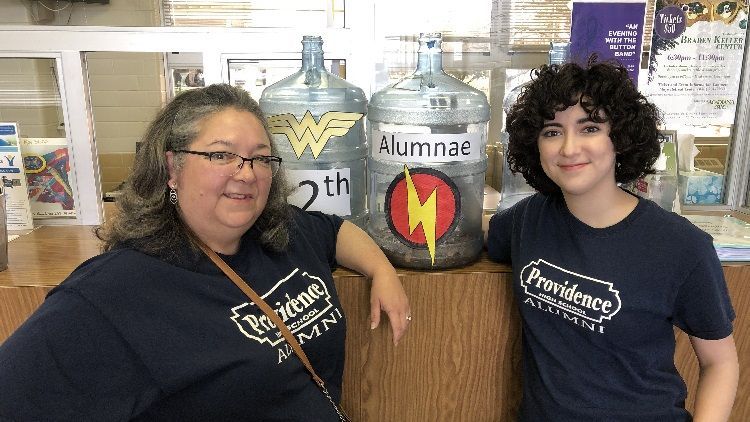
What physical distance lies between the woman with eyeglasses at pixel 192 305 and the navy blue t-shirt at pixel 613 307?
279 mm

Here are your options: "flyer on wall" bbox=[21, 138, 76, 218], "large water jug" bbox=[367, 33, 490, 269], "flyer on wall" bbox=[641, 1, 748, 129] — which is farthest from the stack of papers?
"flyer on wall" bbox=[21, 138, 76, 218]

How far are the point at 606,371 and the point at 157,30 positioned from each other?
1.24 metres

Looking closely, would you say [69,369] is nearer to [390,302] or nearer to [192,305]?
[192,305]

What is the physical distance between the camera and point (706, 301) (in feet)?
2.83

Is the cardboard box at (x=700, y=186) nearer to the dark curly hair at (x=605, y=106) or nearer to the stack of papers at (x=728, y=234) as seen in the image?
the stack of papers at (x=728, y=234)

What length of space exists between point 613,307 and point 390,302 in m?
0.39

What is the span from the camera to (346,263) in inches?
43.9

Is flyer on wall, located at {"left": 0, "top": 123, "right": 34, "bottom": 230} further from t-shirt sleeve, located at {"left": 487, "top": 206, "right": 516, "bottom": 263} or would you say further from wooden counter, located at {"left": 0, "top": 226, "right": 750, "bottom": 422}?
t-shirt sleeve, located at {"left": 487, "top": 206, "right": 516, "bottom": 263}

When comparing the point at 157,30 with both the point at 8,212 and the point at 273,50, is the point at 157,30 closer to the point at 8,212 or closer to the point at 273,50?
the point at 273,50

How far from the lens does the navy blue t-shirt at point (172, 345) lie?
69cm

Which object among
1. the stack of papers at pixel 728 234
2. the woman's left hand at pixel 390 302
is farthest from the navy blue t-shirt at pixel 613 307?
the stack of papers at pixel 728 234

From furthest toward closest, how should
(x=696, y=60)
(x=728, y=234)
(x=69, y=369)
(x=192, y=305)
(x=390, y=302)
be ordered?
(x=696, y=60) < (x=728, y=234) < (x=390, y=302) < (x=192, y=305) < (x=69, y=369)

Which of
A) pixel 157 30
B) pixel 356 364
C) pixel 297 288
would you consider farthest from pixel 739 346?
pixel 157 30

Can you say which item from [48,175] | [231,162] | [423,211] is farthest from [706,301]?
[48,175]
